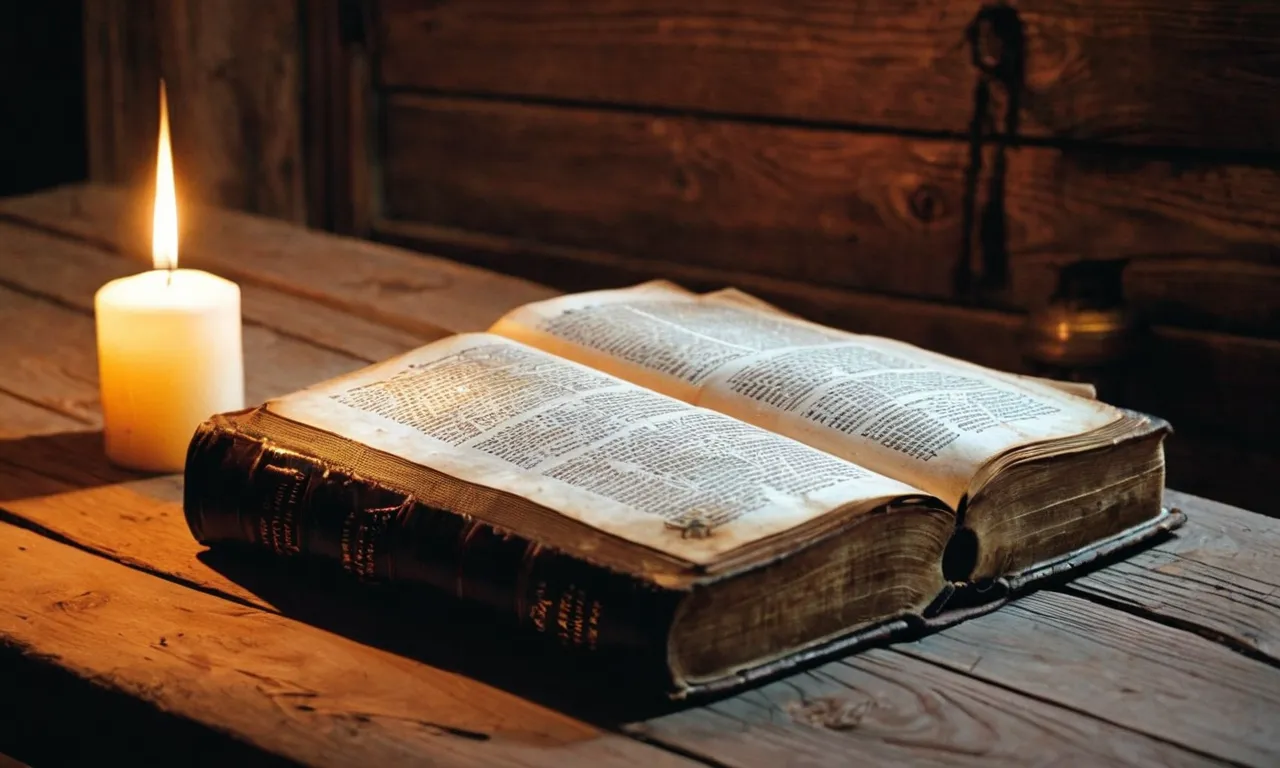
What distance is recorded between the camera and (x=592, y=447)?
805 mm

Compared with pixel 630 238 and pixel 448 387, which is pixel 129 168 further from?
pixel 448 387

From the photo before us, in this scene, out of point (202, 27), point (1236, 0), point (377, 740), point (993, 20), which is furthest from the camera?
point (202, 27)

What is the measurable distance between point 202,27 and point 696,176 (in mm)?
767

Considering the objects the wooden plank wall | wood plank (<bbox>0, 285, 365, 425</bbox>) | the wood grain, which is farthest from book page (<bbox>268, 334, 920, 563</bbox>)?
the wooden plank wall

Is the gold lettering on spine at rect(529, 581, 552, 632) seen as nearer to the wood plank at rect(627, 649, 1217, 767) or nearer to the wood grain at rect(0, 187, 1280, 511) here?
the wood plank at rect(627, 649, 1217, 767)

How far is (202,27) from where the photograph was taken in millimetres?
1978

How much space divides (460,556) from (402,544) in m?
0.04

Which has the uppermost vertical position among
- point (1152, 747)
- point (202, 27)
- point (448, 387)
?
point (202, 27)

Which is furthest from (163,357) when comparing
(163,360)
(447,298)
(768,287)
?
(768,287)

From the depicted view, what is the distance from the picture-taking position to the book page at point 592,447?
73 centimetres

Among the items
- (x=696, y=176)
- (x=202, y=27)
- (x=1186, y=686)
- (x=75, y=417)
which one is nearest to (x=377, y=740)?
(x=1186, y=686)

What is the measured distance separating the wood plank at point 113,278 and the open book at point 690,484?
0.43 metres

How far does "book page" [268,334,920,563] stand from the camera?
0.73m

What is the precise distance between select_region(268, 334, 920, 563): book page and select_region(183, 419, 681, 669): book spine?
0.03 meters
